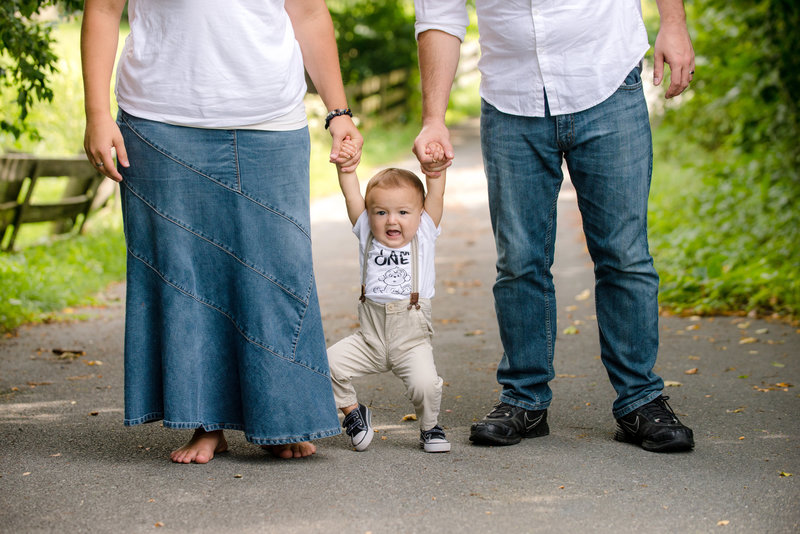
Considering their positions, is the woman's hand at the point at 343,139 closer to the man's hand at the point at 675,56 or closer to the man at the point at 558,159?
the man at the point at 558,159

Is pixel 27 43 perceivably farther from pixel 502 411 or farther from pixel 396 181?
pixel 502 411

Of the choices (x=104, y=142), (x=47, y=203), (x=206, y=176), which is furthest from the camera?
(x=47, y=203)

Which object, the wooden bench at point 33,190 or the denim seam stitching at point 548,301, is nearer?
the denim seam stitching at point 548,301

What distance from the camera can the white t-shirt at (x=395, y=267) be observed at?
3307 mm

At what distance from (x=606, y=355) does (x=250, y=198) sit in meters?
1.40

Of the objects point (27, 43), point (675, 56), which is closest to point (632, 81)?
point (675, 56)

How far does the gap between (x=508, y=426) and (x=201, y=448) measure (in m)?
1.06

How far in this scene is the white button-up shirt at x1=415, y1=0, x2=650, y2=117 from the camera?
3207 millimetres

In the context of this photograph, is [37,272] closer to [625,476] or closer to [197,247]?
[197,247]

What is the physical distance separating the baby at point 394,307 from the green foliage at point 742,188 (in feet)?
10.7

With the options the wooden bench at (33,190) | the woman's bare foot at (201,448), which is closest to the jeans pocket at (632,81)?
the woman's bare foot at (201,448)

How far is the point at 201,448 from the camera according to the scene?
3146 mm

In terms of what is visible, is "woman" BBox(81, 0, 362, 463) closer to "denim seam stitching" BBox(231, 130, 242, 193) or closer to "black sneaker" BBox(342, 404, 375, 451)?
"denim seam stitching" BBox(231, 130, 242, 193)

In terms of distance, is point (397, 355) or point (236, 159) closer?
point (236, 159)
